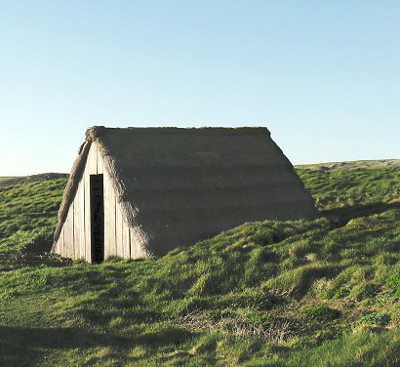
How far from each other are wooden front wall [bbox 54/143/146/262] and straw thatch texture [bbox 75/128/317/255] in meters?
0.54

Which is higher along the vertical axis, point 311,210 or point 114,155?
point 114,155

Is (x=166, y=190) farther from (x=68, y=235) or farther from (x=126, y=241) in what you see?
(x=68, y=235)

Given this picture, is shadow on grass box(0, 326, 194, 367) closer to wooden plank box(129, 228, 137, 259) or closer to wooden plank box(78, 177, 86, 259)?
wooden plank box(129, 228, 137, 259)

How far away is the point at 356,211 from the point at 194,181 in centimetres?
699

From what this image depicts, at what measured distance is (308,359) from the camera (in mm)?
8656

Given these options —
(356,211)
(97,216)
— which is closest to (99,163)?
(97,216)

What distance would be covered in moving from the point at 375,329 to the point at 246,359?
89.2 inches

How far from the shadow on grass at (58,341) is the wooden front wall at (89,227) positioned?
6.30 m

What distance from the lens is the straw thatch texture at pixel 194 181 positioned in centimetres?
1878

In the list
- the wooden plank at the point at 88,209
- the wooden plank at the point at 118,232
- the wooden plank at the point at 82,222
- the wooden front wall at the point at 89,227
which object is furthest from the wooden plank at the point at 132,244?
the wooden plank at the point at 82,222

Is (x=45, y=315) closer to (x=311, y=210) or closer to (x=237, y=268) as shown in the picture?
(x=237, y=268)

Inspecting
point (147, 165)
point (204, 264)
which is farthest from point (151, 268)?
point (147, 165)

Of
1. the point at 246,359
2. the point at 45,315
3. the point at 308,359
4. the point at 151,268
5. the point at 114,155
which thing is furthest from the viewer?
the point at 114,155

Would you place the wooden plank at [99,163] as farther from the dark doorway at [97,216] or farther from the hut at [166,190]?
the dark doorway at [97,216]
